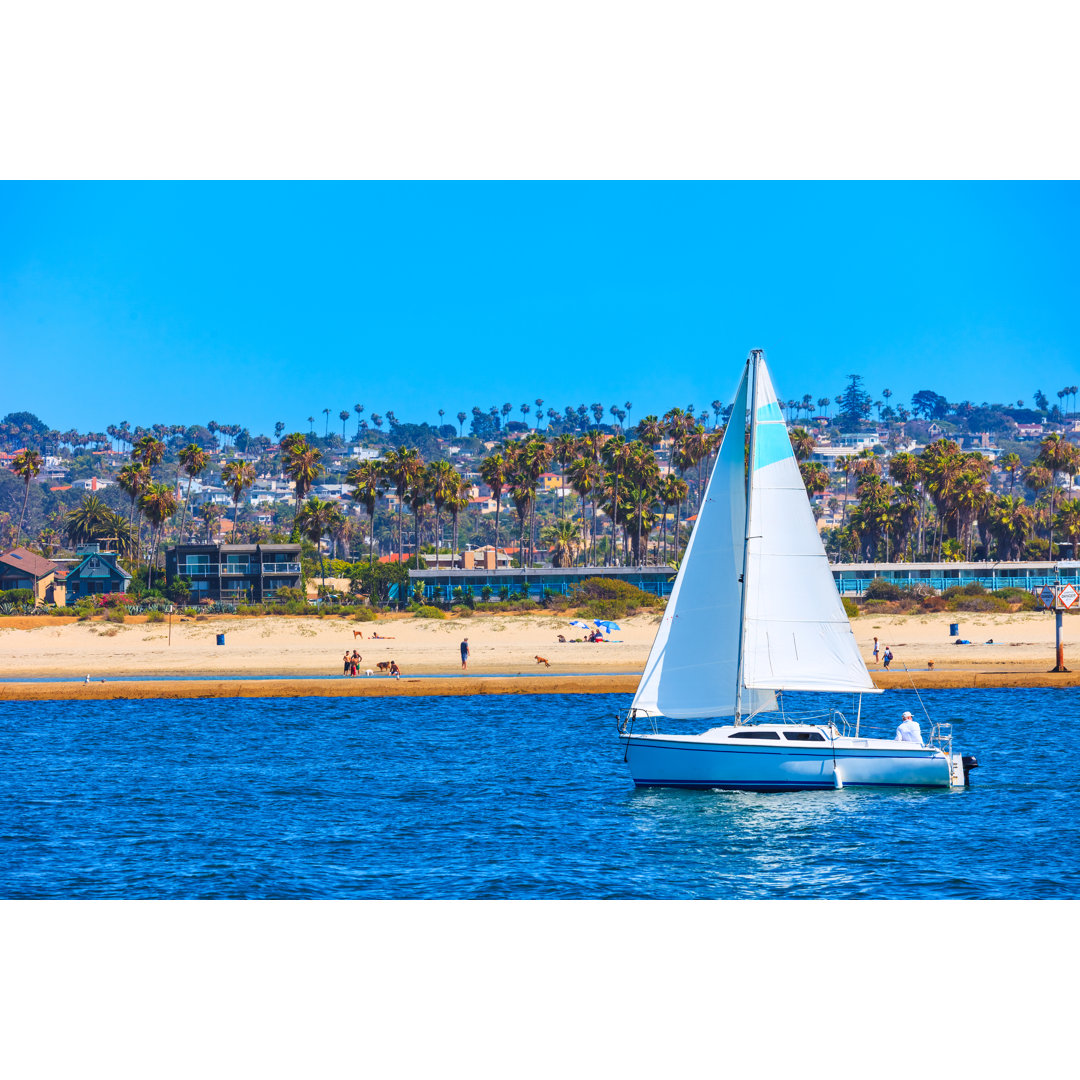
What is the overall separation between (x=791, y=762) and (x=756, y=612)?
3993mm

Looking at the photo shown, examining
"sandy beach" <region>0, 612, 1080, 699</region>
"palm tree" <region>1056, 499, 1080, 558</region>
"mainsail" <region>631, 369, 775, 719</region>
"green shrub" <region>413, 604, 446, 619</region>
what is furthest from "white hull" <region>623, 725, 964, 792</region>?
"palm tree" <region>1056, 499, 1080, 558</region>

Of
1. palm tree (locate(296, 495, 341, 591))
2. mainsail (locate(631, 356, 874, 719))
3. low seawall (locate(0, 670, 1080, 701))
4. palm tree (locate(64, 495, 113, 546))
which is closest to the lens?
mainsail (locate(631, 356, 874, 719))

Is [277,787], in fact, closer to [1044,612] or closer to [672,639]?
[672,639]

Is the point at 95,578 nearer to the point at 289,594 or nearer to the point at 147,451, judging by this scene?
the point at 147,451

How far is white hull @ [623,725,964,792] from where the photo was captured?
1288 inches

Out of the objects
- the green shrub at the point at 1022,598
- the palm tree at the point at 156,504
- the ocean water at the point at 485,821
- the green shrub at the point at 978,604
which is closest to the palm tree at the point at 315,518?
the palm tree at the point at 156,504

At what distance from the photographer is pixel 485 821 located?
105ft

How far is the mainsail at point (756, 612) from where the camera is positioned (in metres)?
34.0

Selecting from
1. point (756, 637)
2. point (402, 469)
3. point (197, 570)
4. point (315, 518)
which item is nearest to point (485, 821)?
point (756, 637)

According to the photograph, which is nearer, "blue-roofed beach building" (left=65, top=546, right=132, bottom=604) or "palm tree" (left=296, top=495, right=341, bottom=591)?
"blue-roofed beach building" (left=65, top=546, right=132, bottom=604)

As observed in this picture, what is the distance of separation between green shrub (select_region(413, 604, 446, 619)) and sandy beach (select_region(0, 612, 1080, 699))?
85 centimetres

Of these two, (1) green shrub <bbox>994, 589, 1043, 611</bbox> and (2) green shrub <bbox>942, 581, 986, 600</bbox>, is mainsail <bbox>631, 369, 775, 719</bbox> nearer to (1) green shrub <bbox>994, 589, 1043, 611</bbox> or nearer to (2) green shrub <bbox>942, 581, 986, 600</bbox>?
(1) green shrub <bbox>994, 589, 1043, 611</bbox>

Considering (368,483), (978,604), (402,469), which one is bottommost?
(978,604)

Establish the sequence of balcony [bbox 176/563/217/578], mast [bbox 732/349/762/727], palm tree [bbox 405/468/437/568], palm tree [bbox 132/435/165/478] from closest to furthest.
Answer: mast [bbox 732/349/762/727] < balcony [bbox 176/563/217/578] < palm tree [bbox 132/435/165/478] < palm tree [bbox 405/468/437/568]
